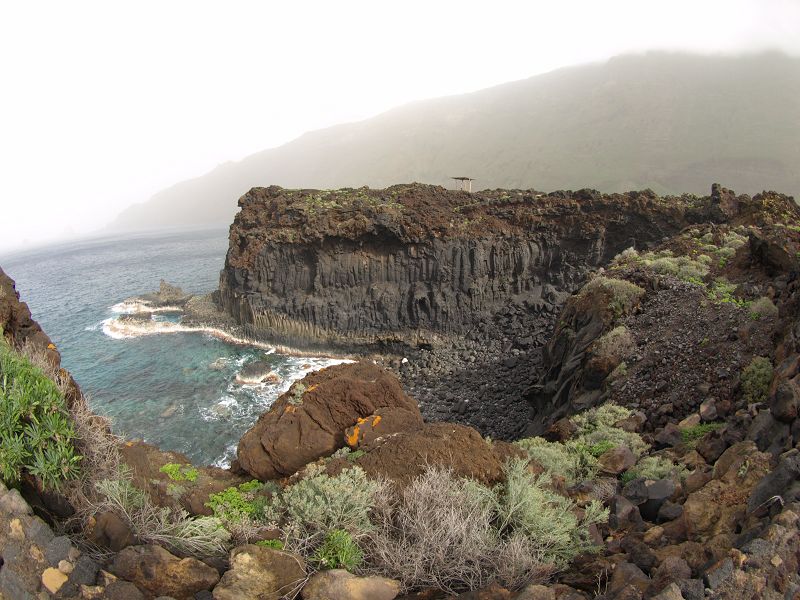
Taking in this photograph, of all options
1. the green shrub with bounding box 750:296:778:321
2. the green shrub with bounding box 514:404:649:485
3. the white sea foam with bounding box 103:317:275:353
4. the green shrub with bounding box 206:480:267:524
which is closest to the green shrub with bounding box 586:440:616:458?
the green shrub with bounding box 514:404:649:485

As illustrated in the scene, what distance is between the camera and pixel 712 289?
15422mm

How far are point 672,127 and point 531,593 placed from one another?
130516 mm

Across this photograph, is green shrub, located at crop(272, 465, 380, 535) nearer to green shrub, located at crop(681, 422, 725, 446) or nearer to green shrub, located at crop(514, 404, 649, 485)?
green shrub, located at crop(514, 404, 649, 485)

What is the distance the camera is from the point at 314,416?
890cm

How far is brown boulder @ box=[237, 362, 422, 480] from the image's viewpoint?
8.36 metres

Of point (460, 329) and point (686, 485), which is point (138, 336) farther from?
point (686, 485)

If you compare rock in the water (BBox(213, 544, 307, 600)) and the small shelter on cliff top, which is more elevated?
the small shelter on cliff top

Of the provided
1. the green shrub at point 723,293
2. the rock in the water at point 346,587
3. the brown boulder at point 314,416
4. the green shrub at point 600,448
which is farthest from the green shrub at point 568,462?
the green shrub at point 723,293

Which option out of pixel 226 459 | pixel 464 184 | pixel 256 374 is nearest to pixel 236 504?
pixel 226 459

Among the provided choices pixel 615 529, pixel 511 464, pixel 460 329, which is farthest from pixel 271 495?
pixel 460 329

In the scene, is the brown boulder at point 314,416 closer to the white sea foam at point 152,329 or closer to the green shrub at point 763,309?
the green shrub at point 763,309

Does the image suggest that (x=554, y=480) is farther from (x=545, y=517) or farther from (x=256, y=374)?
(x=256, y=374)

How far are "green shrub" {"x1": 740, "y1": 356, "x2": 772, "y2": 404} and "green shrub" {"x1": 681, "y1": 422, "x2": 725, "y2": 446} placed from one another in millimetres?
1074

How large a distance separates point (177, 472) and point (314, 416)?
8.61ft
